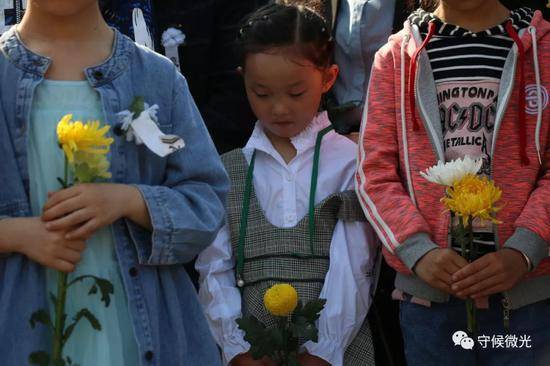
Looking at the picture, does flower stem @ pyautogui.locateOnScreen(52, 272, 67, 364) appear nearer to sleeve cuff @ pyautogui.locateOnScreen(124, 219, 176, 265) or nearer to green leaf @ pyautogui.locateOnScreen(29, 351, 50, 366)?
green leaf @ pyautogui.locateOnScreen(29, 351, 50, 366)

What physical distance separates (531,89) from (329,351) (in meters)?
1.00

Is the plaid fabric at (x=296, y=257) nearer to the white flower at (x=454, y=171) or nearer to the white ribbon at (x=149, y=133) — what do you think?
the white flower at (x=454, y=171)

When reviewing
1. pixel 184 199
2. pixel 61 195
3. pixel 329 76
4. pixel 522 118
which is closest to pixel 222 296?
pixel 329 76

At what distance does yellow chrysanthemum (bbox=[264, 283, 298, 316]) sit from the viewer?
306 centimetres

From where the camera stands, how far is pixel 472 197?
104 inches

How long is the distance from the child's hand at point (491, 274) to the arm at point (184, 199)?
2.56 ft

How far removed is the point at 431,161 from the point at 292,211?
50 cm

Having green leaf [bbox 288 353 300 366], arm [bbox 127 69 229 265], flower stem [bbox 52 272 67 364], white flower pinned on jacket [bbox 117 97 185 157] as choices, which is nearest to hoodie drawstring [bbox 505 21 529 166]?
green leaf [bbox 288 353 300 366]

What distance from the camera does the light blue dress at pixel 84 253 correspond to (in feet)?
7.91

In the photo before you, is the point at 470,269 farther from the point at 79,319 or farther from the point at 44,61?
the point at 44,61

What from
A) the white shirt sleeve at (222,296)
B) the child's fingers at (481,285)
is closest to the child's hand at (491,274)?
the child's fingers at (481,285)

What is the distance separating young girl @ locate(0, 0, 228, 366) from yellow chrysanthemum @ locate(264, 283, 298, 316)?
0.52 meters

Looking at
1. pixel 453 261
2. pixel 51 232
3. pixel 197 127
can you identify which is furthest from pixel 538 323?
pixel 51 232

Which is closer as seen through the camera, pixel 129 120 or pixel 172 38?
pixel 129 120
